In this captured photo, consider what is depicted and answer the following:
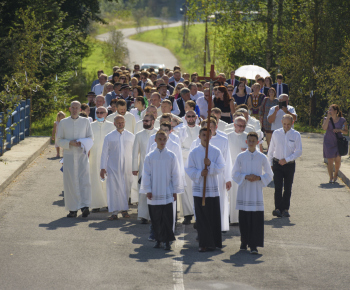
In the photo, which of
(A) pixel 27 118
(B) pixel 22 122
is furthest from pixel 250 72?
(B) pixel 22 122

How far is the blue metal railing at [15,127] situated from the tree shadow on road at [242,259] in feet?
30.7

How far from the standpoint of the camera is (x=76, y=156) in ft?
40.8

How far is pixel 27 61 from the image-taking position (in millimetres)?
23359

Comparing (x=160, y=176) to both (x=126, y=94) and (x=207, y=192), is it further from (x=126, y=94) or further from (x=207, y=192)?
(x=126, y=94)

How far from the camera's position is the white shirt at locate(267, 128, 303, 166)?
12.4m

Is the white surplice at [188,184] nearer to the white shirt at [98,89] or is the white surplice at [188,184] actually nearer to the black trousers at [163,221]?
the black trousers at [163,221]

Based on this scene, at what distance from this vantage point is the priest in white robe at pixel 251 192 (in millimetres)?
9922

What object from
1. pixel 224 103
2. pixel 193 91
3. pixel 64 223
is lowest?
pixel 64 223

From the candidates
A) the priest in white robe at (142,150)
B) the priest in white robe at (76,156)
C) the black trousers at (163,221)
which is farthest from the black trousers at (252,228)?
the priest in white robe at (76,156)

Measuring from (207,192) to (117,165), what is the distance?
8.64ft

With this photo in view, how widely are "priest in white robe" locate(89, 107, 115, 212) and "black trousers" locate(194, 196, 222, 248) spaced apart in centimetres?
337

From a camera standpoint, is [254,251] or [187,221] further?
[187,221]

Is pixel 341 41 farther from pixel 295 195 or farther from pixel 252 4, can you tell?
pixel 295 195

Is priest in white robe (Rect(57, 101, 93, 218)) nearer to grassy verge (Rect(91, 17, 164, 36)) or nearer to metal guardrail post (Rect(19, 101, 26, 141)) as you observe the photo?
metal guardrail post (Rect(19, 101, 26, 141))
